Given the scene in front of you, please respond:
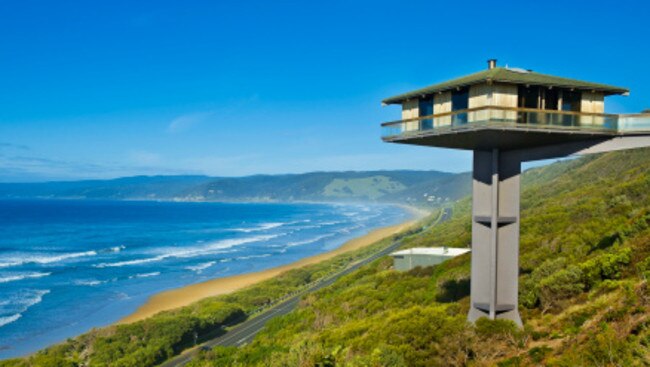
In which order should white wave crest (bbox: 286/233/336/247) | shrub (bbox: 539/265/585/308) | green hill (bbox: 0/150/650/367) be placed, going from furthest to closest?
white wave crest (bbox: 286/233/336/247), shrub (bbox: 539/265/585/308), green hill (bbox: 0/150/650/367)

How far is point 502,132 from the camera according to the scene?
14555 millimetres

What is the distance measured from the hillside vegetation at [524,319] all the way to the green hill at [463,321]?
48mm

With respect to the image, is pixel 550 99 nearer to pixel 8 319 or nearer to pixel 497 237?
pixel 497 237

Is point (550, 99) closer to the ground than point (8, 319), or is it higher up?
higher up

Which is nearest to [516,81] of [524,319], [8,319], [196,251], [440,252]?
[524,319]

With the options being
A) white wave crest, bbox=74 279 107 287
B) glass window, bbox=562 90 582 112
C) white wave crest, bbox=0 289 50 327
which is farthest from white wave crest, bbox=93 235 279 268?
glass window, bbox=562 90 582 112

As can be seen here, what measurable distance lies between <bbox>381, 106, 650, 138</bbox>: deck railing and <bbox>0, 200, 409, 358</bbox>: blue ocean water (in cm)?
3757

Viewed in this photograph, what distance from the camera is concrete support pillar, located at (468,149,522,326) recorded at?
1672 cm

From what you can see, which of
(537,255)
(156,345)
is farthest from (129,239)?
(537,255)

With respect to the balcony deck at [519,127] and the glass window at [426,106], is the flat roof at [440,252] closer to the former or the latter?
the glass window at [426,106]

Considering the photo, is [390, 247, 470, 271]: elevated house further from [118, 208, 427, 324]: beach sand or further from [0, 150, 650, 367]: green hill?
[118, 208, 427, 324]: beach sand

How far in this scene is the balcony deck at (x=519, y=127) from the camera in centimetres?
1454

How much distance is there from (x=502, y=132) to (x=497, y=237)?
407 cm

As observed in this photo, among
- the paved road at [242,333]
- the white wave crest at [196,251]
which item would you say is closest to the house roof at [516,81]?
the paved road at [242,333]
